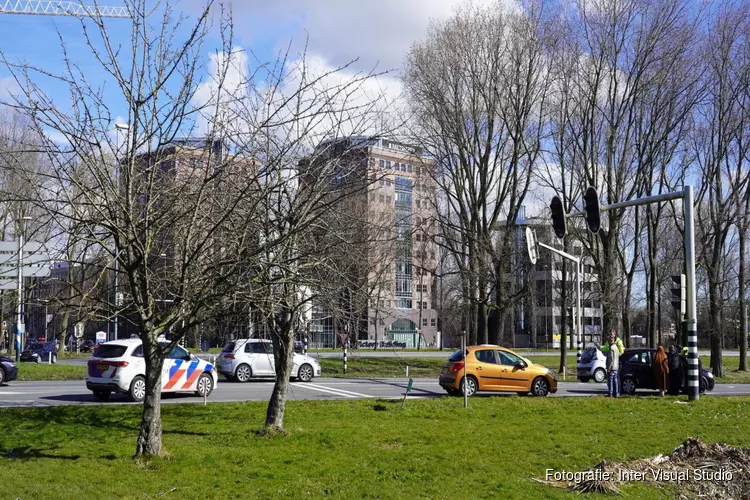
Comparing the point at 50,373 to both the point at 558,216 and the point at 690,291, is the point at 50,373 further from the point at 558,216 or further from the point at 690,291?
the point at 690,291

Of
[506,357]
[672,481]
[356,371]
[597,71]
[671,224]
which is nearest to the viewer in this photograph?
[672,481]

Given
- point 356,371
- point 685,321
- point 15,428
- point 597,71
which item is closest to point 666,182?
point 597,71

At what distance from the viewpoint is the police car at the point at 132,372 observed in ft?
61.9

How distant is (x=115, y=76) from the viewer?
29.2 ft

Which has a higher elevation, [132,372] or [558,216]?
[558,216]

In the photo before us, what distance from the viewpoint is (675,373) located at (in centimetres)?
2119

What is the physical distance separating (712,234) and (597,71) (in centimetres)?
1114

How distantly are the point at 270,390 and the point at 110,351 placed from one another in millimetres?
5585

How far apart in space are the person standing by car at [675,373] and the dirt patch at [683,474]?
424 inches

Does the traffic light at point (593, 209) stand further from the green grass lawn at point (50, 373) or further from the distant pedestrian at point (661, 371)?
the green grass lawn at point (50, 373)

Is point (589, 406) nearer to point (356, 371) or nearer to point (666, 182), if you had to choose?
point (356, 371)

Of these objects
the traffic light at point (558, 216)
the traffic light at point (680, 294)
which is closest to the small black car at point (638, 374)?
the traffic light at point (680, 294)

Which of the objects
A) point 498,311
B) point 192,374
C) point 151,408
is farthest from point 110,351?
point 498,311

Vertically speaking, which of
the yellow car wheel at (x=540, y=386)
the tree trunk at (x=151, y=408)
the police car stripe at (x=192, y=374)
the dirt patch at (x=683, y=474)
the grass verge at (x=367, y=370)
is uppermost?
the tree trunk at (x=151, y=408)
